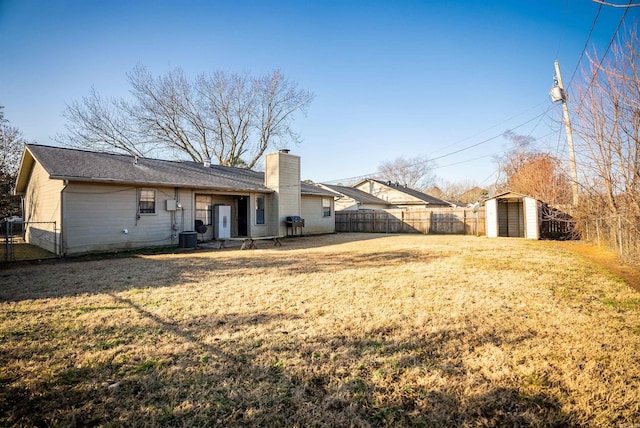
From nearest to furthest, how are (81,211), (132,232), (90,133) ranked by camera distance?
1. (81,211)
2. (132,232)
3. (90,133)

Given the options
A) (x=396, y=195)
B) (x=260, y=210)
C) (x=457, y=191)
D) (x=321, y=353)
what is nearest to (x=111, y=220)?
(x=260, y=210)

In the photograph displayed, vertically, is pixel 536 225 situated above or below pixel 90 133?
below

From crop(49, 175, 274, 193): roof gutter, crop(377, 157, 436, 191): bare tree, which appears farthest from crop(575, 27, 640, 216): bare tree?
crop(377, 157, 436, 191): bare tree

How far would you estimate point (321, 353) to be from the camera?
3260 millimetres

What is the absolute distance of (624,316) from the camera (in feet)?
14.1

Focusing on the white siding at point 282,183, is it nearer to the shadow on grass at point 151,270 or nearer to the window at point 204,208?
the window at point 204,208

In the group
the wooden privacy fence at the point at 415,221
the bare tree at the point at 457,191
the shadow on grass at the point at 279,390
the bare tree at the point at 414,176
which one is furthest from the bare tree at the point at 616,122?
the bare tree at the point at 457,191

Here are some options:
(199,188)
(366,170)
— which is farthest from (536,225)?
(366,170)

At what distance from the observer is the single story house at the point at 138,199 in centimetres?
1094

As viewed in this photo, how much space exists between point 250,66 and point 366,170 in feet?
56.0

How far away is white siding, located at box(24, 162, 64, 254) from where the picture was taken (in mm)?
11138

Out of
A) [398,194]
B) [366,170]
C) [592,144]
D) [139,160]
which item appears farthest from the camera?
[366,170]

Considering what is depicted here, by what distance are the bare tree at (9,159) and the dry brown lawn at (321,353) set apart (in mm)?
19827

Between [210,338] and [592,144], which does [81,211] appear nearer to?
[210,338]
